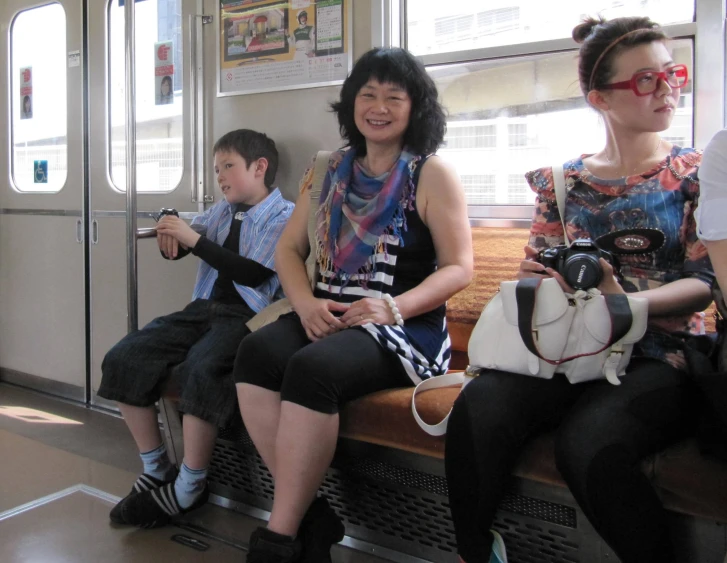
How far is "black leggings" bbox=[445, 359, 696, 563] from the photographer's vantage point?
1475mm

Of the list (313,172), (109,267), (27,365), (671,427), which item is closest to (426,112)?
(313,172)

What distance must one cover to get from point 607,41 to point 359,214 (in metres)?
0.83

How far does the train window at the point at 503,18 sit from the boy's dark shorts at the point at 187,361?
1.25 metres

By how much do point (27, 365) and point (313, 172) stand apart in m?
2.82

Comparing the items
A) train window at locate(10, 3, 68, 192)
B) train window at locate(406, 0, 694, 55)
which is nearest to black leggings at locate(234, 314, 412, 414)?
train window at locate(406, 0, 694, 55)

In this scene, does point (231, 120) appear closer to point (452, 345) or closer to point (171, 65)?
point (171, 65)

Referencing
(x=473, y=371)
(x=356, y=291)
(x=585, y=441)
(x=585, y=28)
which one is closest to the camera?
(x=585, y=441)

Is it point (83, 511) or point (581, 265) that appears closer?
point (581, 265)

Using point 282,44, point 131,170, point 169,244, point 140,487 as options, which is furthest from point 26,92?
point 140,487

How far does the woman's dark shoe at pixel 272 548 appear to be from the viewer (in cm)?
188

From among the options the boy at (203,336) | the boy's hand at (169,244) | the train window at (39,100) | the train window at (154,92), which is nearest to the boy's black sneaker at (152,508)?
the boy at (203,336)

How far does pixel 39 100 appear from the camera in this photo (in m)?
4.27

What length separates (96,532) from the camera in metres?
2.38

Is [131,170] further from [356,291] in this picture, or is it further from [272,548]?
[272,548]
